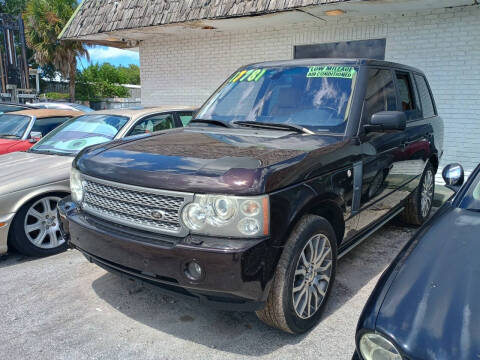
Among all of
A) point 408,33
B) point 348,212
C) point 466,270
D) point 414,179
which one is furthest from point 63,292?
point 408,33

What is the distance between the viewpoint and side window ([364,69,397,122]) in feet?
11.3

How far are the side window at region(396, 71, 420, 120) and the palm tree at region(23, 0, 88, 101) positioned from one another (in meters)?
25.5

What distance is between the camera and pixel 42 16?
25750 mm

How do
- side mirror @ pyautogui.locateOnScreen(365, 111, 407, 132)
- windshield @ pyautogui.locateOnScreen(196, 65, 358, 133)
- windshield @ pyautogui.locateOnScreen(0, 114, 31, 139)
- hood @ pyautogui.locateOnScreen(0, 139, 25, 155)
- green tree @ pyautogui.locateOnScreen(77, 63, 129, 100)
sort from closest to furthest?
side mirror @ pyautogui.locateOnScreen(365, 111, 407, 132)
windshield @ pyautogui.locateOnScreen(196, 65, 358, 133)
hood @ pyautogui.locateOnScreen(0, 139, 25, 155)
windshield @ pyautogui.locateOnScreen(0, 114, 31, 139)
green tree @ pyautogui.locateOnScreen(77, 63, 129, 100)

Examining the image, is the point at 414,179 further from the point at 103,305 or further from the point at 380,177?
the point at 103,305

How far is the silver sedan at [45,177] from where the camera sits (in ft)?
12.8

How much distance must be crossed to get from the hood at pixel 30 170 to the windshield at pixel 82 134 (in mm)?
245

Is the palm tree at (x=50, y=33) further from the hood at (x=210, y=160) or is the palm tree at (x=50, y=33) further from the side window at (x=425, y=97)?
the hood at (x=210, y=160)

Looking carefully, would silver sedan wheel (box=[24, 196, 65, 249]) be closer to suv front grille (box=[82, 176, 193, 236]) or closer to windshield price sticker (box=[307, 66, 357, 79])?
suv front grille (box=[82, 176, 193, 236])

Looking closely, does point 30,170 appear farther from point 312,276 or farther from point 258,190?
point 312,276

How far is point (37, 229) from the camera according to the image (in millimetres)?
4109

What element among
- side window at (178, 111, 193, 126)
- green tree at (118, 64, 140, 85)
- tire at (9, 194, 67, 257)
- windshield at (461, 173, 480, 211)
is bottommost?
tire at (9, 194, 67, 257)

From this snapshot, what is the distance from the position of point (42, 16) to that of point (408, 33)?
84.7 feet

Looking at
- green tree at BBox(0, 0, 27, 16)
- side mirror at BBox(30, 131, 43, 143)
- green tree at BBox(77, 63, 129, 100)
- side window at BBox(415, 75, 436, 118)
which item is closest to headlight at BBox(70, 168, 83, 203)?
side mirror at BBox(30, 131, 43, 143)
